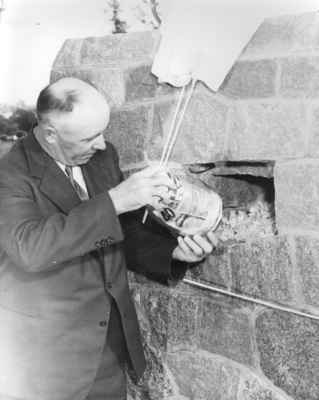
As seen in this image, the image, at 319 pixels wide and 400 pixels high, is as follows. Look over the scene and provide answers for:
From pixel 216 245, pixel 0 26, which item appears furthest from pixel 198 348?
pixel 0 26

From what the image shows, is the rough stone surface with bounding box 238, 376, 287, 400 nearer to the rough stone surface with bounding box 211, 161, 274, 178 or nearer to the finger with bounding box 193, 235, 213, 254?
the finger with bounding box 193, 235, 213, 254

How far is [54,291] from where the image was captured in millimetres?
2014

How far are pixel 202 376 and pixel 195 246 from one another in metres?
0.57

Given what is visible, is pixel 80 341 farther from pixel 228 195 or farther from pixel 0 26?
pixel 0 26

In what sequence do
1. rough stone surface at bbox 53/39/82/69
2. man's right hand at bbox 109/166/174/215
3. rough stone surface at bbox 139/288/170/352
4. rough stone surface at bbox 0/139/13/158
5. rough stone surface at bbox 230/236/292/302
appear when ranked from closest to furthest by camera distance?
man's right hand at bbox 109/166/174/215 < rough stone surface at bbox 230/236/292/302 < rough stone surface at bbox 139/288/170/352 < rough stone surface at bbox 53/39/82/69 < rough stone surface at bbox 0/139/13/158

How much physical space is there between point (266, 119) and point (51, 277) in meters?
0.90

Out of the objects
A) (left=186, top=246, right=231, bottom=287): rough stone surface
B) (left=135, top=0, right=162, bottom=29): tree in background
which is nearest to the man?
(left=186, top=246, right=231, bottom=287): rough stone surface

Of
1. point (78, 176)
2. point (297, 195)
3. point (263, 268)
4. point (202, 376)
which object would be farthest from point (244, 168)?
point (202, 376)

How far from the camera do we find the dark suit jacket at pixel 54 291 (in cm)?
193

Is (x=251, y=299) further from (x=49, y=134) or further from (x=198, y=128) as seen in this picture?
(x=49, y=134)

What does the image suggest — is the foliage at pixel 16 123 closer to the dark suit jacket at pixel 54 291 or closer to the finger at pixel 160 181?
the dark suit jacket at pixel 54 291

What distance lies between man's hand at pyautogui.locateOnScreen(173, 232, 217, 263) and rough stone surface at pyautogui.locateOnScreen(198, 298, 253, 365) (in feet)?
0.77

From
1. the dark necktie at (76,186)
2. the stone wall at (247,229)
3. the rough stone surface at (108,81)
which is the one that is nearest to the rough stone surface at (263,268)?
the stone wall at (247,229)

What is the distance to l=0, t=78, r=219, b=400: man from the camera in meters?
1.84
